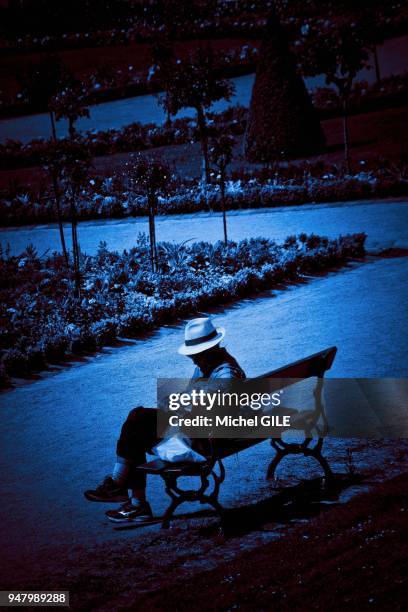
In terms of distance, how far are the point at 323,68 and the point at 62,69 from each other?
551cm

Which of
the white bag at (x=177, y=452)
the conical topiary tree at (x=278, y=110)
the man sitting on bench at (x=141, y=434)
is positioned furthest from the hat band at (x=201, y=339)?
the conical topiary tree at (x=278, y=110)

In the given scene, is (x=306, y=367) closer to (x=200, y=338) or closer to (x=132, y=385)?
(x=200, y=338)

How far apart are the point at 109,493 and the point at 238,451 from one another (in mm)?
842

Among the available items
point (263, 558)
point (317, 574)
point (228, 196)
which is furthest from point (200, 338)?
point (228, 196)

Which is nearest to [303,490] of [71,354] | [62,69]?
[71,354]

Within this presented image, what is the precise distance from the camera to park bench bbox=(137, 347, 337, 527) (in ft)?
18.4

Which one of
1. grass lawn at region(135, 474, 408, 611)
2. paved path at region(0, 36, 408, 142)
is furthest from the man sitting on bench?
paved path at region(0, 36, 408, 142)

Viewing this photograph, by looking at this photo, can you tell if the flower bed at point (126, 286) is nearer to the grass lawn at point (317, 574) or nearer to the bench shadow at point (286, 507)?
the bench shadow at point (286, 507)

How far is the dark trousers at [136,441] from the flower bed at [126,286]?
11.1ft

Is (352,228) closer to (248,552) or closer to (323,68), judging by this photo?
(323,68)

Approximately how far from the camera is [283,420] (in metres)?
6.12

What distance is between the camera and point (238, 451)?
588 centimetres

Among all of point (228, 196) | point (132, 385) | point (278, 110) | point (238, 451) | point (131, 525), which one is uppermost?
point (278, 110)

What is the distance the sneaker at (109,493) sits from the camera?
231 inches
